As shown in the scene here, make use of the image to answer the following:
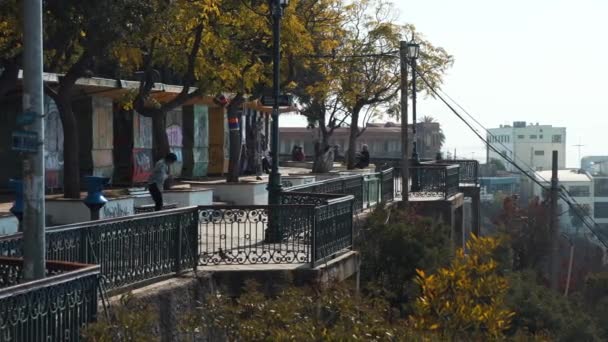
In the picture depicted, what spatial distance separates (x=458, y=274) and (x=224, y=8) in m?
16.5

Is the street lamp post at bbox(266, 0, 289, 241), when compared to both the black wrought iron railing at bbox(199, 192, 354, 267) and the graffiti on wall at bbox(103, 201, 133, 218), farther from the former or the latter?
the graffiti on wall at bbox(103, 201, 133, 218)

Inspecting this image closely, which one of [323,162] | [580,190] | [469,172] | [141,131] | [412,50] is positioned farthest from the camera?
[580,190]

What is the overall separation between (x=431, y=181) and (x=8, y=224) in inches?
627

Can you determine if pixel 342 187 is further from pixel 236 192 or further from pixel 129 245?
pixel 129 245

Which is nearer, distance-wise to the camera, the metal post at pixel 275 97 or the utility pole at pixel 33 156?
the utility pole at pixel 33 156

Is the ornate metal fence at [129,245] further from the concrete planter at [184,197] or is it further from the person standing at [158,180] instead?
the concrete planter at [184,197]

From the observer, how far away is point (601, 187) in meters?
121

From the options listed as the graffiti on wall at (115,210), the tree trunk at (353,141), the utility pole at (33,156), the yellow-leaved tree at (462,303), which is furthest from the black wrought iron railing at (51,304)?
the tree trunk at (353,141)

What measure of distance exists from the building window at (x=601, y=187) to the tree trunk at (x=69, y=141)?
104938mm

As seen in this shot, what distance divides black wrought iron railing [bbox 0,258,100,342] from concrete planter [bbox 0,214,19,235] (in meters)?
7.45

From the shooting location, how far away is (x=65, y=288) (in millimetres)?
8281

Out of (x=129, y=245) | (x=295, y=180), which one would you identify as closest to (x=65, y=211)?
(x=129, y=245)

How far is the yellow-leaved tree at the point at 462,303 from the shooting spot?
846 centimetres

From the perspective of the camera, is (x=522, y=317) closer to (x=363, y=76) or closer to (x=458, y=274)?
(x=458, y=274)
